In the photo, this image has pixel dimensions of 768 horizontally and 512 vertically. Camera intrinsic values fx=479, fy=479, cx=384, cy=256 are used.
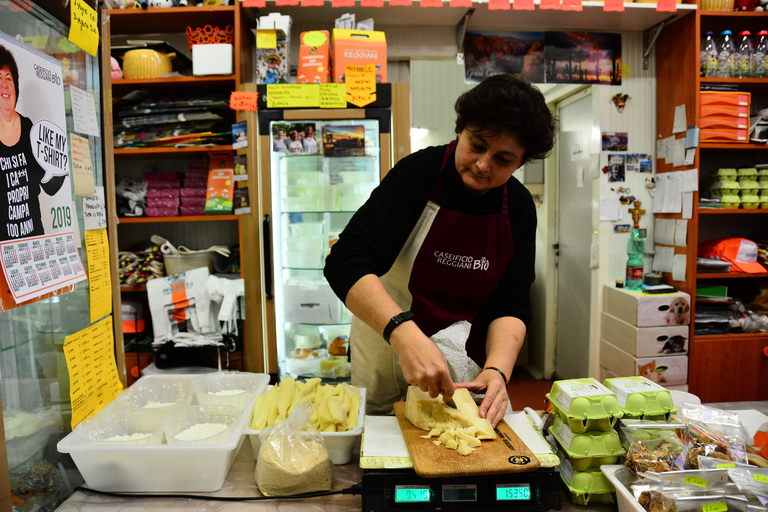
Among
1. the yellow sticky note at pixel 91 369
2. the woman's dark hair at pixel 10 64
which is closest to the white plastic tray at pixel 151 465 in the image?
the yellow sticky note at pixel 91 369

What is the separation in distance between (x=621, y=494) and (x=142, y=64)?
11.1 ft

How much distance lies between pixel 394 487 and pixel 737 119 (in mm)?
3481

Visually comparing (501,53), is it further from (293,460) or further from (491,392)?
(293,460)

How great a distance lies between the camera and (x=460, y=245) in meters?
1.58

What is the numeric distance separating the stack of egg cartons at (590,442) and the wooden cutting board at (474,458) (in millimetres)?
136

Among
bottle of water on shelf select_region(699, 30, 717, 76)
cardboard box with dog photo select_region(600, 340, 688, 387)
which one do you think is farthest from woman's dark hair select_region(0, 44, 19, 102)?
bottle of water on shelf select_region(699, 30, 717, 76)

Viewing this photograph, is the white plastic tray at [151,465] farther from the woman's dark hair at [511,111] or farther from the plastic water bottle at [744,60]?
the plastic water bottle at [744,60]

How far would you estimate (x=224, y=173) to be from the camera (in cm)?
327

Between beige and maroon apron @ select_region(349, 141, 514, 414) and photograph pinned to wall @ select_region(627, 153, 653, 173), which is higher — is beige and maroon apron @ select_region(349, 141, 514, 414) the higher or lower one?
the lower one

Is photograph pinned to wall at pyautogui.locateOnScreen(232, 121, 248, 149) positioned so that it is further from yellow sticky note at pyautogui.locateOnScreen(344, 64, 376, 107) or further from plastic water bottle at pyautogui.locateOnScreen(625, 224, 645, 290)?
plastic water bottle at pyautogui.locateOnScreen(625, 224, 645, 290)

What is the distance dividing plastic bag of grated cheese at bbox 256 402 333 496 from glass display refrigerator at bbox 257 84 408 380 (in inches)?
74.7

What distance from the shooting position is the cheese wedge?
3.87ft

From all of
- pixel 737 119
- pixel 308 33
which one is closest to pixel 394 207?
pixel 308 33

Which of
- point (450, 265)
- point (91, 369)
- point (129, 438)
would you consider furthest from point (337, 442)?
point (91, 369)
